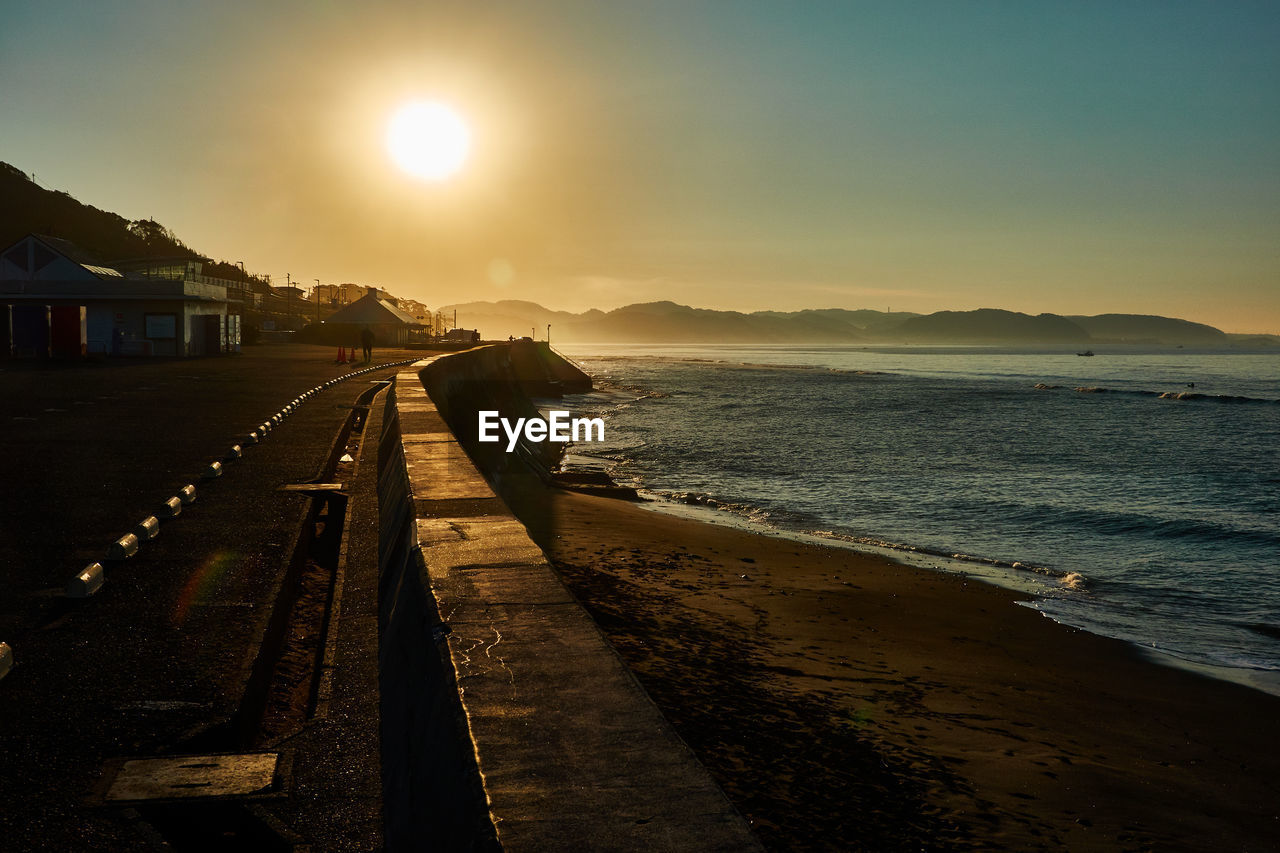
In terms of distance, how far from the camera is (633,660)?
23.8 feet

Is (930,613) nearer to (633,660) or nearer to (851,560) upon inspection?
(851,560)

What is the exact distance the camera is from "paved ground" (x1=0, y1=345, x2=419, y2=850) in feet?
12.2

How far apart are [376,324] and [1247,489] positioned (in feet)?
242

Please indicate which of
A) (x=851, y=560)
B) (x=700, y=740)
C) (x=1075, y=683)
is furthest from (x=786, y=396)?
(x=700, y=740)

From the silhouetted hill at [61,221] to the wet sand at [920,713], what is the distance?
314 feet

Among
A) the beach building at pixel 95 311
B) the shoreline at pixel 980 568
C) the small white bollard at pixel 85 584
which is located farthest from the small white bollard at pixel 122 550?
the beach building at pixel 95 311

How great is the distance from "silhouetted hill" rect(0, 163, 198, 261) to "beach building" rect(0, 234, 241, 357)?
42.2m

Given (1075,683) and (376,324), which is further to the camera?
(376,324)

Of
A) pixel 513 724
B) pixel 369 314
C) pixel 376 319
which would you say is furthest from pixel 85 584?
pixel 369 314

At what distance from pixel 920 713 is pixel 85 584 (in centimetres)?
582

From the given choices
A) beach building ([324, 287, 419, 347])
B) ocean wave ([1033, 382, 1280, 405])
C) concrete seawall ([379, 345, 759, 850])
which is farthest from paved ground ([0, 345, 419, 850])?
beach building ([324, 287, 419, 347])

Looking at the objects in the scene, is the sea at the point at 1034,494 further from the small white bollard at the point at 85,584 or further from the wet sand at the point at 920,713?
the small white bollard at the point at 85,584

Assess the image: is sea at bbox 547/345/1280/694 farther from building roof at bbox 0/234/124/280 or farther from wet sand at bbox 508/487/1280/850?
building roof at bbox 0/234/124/280

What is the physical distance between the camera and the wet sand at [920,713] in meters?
5.14
